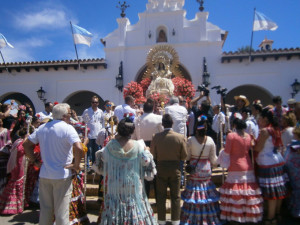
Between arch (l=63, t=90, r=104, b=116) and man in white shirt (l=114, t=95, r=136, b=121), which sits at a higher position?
arch (l=63, t=90, r=104, b=116)

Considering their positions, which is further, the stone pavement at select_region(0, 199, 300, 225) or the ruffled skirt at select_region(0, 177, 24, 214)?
the ruffled skirt at select_region(0, 177, 24, 214)

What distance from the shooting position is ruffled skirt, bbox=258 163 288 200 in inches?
151

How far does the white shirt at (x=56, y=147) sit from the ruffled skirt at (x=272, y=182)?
10.0 feet

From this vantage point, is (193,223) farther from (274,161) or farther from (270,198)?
(274,161)

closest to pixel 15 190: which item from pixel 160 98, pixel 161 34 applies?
pixel 160 98

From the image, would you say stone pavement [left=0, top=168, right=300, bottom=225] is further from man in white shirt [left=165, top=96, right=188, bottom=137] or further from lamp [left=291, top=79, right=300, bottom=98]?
lamp [left=291, top=79, right=300, bottom=98]

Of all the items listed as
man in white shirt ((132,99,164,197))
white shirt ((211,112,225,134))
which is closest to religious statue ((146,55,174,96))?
white shirt ((211,112,225,134))

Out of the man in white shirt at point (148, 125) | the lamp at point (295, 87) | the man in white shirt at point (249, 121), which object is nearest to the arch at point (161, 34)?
the lamp at point (295, 87)

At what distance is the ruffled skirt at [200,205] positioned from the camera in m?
3.84

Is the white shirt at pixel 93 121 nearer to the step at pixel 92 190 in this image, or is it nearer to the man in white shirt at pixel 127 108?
the man in white shirt at pixel 127 108

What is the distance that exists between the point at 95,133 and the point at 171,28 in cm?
795

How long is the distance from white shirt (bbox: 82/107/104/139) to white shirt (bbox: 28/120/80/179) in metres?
3.31

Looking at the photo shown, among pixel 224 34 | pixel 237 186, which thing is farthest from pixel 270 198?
pixel 224 34

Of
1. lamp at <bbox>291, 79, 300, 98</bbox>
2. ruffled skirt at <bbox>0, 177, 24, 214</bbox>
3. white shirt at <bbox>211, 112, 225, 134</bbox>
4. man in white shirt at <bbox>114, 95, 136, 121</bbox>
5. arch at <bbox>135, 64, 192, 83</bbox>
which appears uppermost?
arch at <bbox>135, 64, 192, 83</bbox>
